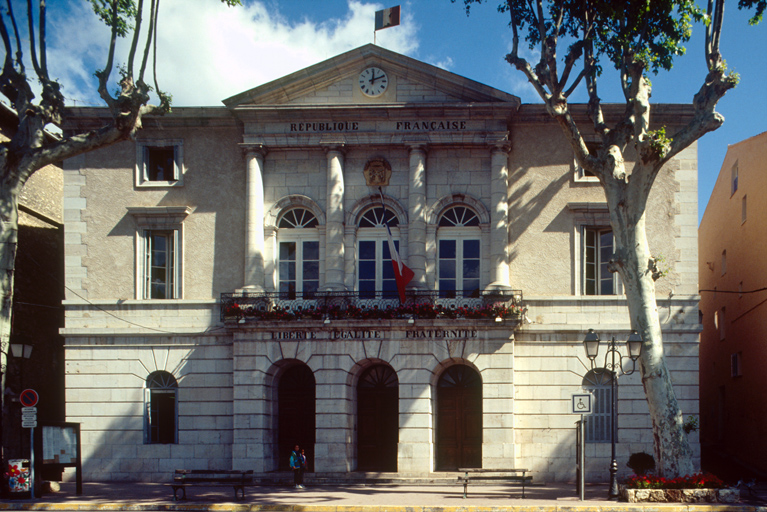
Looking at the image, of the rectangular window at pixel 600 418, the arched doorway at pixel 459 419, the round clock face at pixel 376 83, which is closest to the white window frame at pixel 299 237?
the round clock face at pixel 376 83

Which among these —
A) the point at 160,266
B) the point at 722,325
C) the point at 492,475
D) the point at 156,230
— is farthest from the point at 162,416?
the point at 722,325

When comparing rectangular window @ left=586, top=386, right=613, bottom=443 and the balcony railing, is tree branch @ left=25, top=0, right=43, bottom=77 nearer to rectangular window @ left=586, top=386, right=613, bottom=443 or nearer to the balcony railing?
the balcony railing

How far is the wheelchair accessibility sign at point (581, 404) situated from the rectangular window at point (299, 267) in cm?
1048

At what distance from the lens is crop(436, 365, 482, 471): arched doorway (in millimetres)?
26812

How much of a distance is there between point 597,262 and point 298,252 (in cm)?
1020

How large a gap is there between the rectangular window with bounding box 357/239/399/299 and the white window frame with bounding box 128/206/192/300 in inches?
242

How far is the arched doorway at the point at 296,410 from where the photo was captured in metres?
27.5

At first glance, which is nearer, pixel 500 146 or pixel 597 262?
pixel 500 146

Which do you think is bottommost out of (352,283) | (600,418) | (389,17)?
(600,418)

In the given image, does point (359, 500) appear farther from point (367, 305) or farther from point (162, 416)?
point (162, 416)

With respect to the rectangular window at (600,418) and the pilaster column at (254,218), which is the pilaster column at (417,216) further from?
the rectangular window at (600,418)

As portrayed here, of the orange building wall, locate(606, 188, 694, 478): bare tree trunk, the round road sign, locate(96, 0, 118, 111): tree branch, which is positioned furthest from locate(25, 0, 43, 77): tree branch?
the orange building wall

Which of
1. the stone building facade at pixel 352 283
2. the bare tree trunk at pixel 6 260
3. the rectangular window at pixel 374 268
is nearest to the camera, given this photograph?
the bare tree trunk at pixel 6 260

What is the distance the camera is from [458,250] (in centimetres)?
2747
